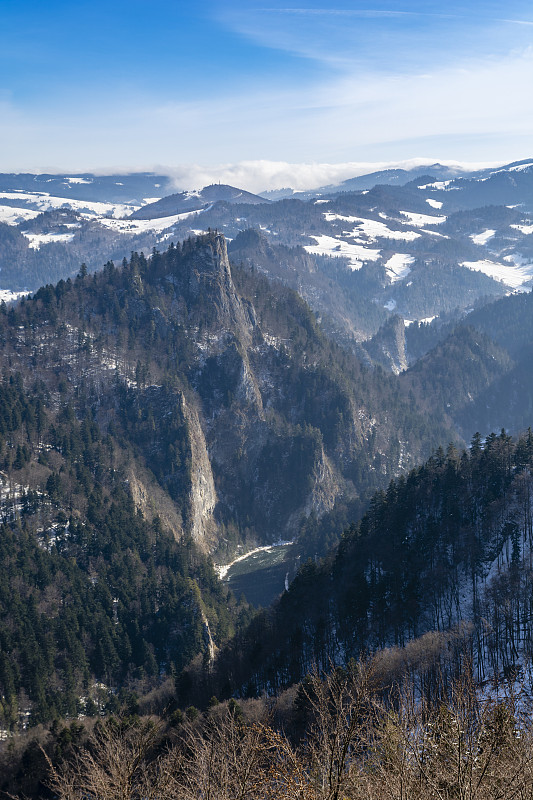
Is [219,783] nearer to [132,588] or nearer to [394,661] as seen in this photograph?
[394,661]

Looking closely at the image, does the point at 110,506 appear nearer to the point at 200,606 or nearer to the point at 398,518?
the point at 200,606

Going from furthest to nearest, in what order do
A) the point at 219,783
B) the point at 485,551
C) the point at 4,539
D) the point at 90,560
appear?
the point at 90,560 → the point at 4,539 → the point at 485,551 → the point at 219,783

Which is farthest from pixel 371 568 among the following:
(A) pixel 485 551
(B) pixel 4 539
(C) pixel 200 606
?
(B) pixel 4 539

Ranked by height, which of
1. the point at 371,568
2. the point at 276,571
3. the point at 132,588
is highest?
the point at 371,568

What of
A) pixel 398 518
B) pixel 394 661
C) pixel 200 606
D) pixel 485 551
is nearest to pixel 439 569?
pixel 485 551

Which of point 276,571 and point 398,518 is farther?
point 276,571

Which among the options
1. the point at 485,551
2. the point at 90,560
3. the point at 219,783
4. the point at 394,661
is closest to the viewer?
the point at 219,783

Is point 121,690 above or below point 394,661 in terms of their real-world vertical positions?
below

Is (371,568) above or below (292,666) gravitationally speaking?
above

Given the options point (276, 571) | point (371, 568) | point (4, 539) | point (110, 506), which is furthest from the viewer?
point (276, 571)
